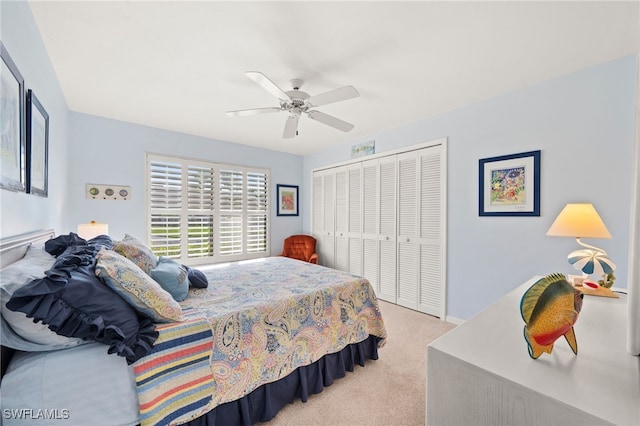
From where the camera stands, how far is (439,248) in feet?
10.6

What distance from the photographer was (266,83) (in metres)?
1.90

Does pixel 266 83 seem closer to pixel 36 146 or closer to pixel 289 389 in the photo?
pixel 36 146

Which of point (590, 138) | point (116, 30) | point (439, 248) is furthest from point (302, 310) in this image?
point (590, 138)

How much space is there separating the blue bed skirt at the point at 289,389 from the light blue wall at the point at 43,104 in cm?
142

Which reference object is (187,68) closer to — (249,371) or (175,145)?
(175,145)

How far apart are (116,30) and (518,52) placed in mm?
2846

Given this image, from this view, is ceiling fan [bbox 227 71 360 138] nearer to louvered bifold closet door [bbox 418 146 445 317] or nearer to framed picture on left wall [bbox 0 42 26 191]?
framed picture on left wall [bbox 0 42 26 191]

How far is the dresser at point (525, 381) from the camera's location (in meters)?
0.63

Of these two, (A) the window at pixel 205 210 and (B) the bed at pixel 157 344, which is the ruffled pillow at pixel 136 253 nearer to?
(B) the bed at pixel 157 344

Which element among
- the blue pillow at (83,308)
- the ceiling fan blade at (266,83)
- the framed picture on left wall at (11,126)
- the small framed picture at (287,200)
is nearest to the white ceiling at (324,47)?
the ceiling fan blade at (266,83)

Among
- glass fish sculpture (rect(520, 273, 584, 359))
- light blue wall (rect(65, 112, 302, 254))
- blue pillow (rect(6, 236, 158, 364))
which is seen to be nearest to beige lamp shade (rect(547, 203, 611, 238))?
glass fish sculpture (rect(520, 273, 584, 359))

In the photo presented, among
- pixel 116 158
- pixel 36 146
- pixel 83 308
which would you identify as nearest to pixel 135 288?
pixel 83 308

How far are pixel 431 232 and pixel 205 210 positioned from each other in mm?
3312

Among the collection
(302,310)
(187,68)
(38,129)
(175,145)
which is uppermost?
(187,68)
